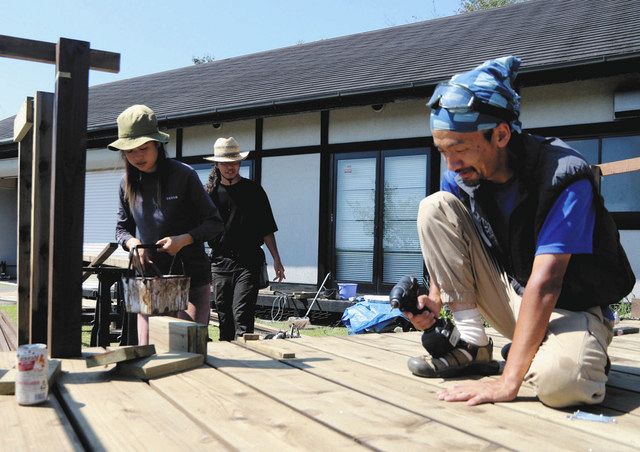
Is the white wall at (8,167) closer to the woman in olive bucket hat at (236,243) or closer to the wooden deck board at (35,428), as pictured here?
the woman in olive bucket hat at (236,243)

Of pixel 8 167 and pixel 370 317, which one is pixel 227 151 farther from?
pixel 8 167

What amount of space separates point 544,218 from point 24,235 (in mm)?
2514

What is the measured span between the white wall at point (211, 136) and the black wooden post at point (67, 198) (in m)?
7.29

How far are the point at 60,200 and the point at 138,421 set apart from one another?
1.25 metres

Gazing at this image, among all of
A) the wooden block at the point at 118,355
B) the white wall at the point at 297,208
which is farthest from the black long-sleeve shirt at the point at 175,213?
the white wall at the point at 297,208

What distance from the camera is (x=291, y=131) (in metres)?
9.50

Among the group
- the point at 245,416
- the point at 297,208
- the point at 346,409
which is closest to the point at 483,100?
the point at 346,409

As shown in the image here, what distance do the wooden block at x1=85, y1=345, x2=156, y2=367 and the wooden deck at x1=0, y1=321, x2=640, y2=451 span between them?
8cm

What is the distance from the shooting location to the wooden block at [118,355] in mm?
2158

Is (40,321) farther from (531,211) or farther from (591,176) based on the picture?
(591,176)

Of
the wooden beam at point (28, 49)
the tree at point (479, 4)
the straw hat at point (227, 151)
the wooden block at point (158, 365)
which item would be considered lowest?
the wooden block at point (158, 365)

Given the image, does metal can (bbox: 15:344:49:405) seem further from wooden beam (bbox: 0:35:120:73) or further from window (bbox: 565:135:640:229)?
window (bbox: 565:135:640:229)

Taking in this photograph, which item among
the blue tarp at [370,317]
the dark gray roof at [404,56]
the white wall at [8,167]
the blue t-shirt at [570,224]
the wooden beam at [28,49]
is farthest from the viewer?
the white wall at [8,167]

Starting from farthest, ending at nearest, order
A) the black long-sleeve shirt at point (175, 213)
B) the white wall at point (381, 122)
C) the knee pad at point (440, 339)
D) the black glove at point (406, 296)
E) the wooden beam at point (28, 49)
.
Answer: the white wall at point (381, 122)
the black long-sleeve shirt at point (175, 213)
the wooden beam at point (28, 49)
the knee pad at point (440, 339)
the black glove at point (406, 296)
